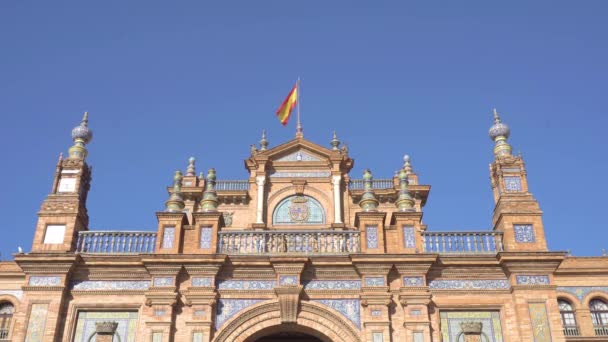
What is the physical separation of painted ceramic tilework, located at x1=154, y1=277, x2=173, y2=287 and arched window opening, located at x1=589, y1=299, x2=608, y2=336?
15.8m

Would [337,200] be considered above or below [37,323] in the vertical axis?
above

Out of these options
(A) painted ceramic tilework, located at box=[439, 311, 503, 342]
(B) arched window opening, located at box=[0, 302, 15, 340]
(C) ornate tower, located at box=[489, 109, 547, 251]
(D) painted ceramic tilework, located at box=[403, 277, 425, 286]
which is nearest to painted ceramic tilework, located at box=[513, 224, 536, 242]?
(C) ornate tower, located at box=[489, 109, 547, 251]

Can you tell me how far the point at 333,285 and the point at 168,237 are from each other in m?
4.92

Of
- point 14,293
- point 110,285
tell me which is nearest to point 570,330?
point 110,285

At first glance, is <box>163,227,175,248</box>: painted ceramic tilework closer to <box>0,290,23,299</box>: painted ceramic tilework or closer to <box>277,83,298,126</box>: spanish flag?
<box>0,290,23,299</box>: painted ceramic tilework

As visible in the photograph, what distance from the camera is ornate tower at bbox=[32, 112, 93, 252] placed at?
19281 mm

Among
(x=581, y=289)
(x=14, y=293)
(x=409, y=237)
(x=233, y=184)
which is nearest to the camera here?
(x=409, y=237)

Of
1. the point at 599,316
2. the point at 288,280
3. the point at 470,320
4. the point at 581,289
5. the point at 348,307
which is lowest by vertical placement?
the point at 470,320

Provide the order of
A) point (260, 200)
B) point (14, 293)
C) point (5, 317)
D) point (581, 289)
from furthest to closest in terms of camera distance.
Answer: point (260, 200), point (581, 289), point (14, 293), point (5, 317)

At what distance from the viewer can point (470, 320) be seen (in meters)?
18.3

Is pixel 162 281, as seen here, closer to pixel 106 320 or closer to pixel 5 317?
pixel 106 320

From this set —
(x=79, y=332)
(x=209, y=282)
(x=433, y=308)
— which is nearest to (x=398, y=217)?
(x=433, y=308)

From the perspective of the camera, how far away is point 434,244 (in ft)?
63.7

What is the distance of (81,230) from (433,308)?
416 inches
